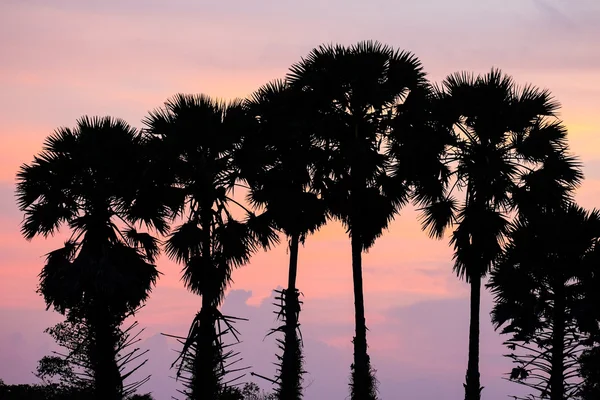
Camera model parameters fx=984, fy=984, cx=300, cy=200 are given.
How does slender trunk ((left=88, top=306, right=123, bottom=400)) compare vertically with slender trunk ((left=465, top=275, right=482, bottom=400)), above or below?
below

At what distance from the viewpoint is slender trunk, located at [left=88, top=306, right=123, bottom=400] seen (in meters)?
13.0

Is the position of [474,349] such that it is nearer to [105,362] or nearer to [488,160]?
[488,160]

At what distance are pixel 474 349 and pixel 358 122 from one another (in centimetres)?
998

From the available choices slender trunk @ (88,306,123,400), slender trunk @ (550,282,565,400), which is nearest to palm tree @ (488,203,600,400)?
slender trunk @ (550,282,565,400)

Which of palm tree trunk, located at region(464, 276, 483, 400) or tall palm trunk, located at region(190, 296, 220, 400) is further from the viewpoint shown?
palm tree trunk, located at region(464, 276, 483, 400)

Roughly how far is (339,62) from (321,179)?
4.77 metres

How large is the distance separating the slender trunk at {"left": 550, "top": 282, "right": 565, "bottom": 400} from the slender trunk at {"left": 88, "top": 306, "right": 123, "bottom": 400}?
26.1m

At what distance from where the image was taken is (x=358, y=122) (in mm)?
39375

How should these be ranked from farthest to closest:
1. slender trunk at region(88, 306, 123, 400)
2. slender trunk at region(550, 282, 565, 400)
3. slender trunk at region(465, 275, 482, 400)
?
slender trunk at region(465, 275, 482, 400) → slender trunk at region(550, 282, 565, 400) → slender trunk at region(88, 306, 123, 400)

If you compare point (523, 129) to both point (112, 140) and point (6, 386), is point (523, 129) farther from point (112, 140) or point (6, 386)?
point (6, 386)

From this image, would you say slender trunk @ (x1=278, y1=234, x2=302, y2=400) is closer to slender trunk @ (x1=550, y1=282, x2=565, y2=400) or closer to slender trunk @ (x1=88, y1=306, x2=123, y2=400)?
slender trunk @ (x1=550, y1=282, x2=565, y2=400)

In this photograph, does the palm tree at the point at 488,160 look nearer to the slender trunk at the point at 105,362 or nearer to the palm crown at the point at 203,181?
the palm crown at the point at 203,181

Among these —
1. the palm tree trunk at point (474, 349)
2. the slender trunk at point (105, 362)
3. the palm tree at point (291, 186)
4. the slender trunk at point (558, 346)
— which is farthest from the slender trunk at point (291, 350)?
the slender trunk at point (105, 362)

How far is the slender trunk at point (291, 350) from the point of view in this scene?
39.7 m
